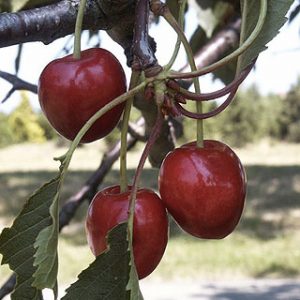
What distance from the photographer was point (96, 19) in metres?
0.71

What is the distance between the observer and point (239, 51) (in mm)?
607

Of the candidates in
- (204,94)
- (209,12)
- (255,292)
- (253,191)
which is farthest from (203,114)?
(253,191)

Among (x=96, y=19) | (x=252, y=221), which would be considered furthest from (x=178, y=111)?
(x=252, y=221)

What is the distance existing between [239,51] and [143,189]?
0.50 feet

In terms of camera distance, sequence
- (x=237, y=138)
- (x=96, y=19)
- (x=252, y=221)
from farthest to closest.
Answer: (x=237, y=138) < (x=252, y=221) < (x=96, y=19)

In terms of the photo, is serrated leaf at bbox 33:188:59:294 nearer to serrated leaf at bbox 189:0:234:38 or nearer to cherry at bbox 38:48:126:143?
cherry at bbox 38:48:126:143

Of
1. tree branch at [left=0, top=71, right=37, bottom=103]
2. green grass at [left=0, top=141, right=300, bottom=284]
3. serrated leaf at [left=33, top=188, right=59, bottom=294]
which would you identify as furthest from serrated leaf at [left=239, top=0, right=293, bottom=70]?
green grass at [left=0, top=141, right=300, bottom=284]

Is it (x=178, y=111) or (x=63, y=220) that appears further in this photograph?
(x=63, y=220)

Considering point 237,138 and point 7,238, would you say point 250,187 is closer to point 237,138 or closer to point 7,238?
point 237,138

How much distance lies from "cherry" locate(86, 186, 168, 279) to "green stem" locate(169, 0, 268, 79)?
0.38 feet

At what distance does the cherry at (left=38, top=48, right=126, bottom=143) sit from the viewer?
0.64 metres

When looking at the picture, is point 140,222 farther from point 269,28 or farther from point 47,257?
point 269,28

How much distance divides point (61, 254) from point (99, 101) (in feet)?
21.0

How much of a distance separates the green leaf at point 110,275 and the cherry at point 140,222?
17mm
